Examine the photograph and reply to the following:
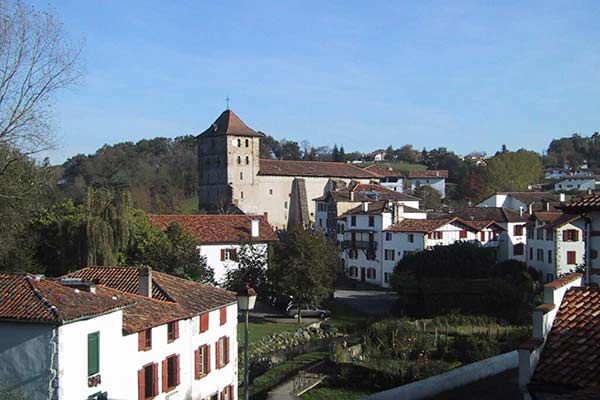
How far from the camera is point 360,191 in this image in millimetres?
80000

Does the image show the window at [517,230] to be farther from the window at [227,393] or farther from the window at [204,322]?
the window at [204,322]

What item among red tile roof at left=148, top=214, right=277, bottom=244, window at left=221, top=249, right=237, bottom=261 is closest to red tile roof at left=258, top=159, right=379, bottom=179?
red tile roof at left=148, top=214, right=277, bottom=244

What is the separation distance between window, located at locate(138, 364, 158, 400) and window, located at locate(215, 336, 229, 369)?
16.6ft

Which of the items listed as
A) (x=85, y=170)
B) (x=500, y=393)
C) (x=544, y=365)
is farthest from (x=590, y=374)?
(x=85, y=170)

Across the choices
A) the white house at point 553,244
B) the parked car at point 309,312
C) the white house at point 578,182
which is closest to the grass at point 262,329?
the parked car at point 309,312

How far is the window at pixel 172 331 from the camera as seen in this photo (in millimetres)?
22906

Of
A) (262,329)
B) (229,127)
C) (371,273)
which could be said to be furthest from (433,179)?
(262,329)

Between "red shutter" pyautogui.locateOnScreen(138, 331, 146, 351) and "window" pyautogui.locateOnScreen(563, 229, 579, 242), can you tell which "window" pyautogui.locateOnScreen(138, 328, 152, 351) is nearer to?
"red shutter" pyautogui.locateOnScreen(138, 331, 146, 351)

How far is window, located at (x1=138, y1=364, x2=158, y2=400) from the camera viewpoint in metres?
20.9

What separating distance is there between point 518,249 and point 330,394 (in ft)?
121

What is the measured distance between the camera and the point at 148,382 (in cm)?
2155

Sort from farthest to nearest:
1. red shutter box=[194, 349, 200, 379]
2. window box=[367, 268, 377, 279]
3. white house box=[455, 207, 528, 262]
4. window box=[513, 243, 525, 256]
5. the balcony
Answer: window box=[367, 268, 377, 279] < the balcony < window box=[513, 243, 525, 256] < white house box=[455, 207, 528, 262] < red shutter box=[194, 349, 200, 379]

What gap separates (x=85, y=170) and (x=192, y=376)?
90634mm

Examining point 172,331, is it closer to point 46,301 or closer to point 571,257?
point 46,301
